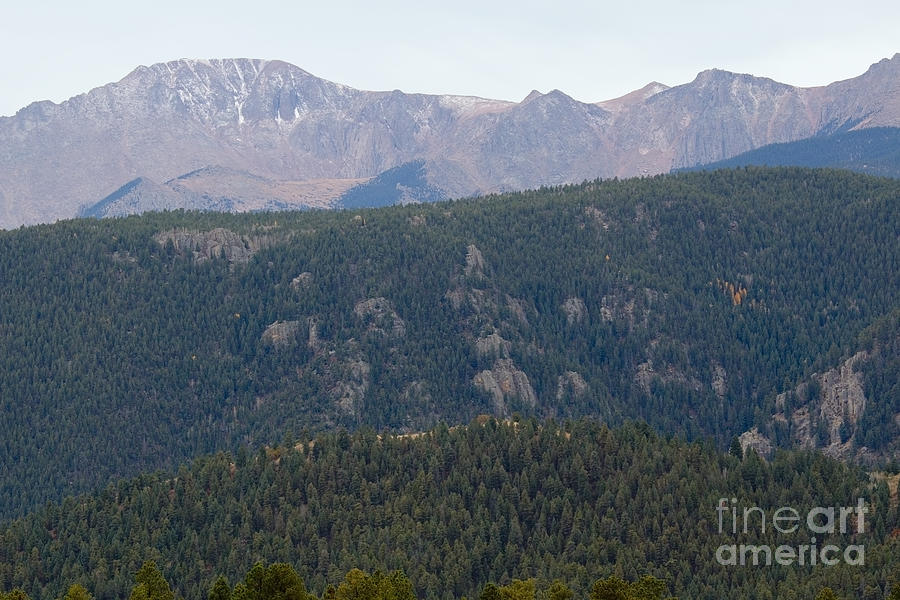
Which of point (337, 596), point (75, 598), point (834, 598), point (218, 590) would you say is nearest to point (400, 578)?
point (337, 596)

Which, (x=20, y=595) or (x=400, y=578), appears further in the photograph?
(x=400, y=578)

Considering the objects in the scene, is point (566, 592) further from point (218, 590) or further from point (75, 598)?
point (75, 598)

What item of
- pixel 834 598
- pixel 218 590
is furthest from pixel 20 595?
pixel 834 598

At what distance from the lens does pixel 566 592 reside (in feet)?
616

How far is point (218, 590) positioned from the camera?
187 meters

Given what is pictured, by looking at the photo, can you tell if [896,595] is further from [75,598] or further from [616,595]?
[75,598]

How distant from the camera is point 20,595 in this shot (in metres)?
187

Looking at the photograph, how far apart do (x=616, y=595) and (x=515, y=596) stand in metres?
12.9

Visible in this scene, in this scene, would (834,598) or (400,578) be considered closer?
(834,598)

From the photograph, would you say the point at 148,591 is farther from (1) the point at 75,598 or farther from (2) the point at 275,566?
(2) the point at 275,566

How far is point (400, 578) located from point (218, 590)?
79.7 ft

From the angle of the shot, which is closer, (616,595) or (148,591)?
(616,595)

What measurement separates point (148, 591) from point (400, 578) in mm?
30802

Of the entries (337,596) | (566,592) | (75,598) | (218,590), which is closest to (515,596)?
(566,592)
